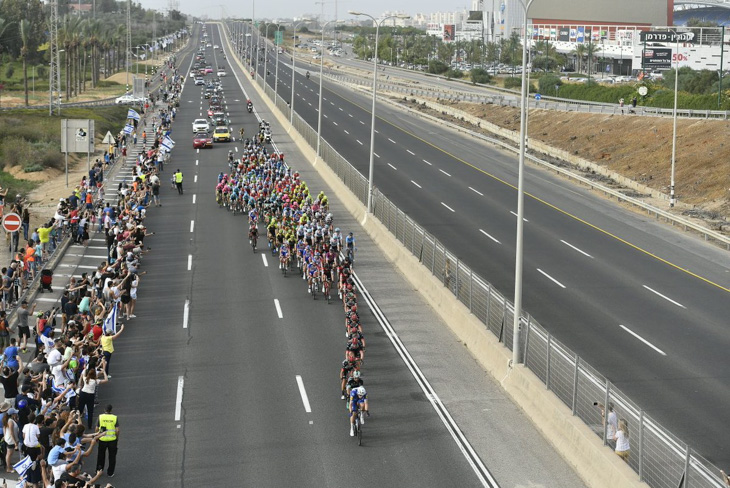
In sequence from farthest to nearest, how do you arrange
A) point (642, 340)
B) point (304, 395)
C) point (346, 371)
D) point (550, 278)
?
point (550, 278) → point (642, 340) → point (304, 395) → point (346, 371)

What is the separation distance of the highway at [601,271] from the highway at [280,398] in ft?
11.6

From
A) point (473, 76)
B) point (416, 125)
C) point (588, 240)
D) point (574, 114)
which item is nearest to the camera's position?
point (588, 240)

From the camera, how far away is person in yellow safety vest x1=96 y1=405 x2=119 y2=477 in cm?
1773

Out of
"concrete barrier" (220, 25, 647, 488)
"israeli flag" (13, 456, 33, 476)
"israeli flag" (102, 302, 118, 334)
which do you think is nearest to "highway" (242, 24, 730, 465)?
"concrete barrier" (220, 25, 647, 488)

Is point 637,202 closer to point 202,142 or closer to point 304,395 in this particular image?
point 304,395

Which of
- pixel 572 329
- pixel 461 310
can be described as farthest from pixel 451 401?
pixel 572 329

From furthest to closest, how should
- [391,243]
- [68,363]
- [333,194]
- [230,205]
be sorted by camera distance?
[333,194] < [230,205] < [391,243] < [68,363]

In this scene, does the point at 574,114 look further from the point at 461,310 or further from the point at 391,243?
the point at 461,310

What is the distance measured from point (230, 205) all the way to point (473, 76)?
299ft

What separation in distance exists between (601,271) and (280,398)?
54.0 ft

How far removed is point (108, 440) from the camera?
17.8 m

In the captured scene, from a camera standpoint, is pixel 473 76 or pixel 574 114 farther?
pixel 473 76

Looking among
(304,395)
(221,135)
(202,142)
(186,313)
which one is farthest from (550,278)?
(221,135)

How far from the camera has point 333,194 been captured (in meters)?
49.4
